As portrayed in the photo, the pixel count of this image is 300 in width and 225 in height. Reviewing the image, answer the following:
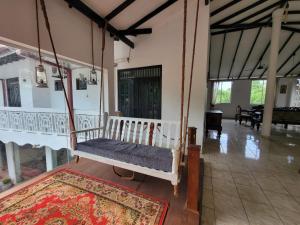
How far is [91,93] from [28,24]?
12.8 ft

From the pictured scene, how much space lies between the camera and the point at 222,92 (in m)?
10.4

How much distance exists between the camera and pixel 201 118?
370cm

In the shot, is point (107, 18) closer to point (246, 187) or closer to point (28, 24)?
point (28, 24)

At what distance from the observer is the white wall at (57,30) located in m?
1.73

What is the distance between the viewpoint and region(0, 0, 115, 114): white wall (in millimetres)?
1730

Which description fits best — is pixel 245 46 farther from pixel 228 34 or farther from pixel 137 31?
pixel 137 31

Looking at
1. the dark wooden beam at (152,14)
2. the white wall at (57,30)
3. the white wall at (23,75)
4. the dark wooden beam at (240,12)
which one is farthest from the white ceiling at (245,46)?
the white wall at (23,75)

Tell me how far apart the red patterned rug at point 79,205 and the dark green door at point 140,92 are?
2654mm

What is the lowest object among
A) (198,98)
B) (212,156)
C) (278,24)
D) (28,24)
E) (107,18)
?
(212,156)

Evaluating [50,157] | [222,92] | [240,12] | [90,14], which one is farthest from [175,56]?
[222,92]

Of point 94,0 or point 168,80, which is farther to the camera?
point 168,80

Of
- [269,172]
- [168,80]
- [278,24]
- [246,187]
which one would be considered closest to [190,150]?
[246,187]

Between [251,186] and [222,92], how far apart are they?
9.30 meters

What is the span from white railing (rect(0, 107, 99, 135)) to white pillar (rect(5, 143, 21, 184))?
0.60 metres
